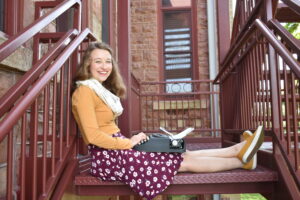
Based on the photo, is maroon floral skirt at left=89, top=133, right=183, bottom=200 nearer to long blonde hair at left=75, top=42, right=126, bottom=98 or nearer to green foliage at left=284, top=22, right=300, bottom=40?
long blonde hair at left=75, top=42, right=126, bottom=98

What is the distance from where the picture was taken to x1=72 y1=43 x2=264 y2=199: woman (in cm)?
196

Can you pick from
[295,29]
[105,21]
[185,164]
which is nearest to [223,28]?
[105,21]

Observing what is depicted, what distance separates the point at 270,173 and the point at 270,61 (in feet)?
2.28

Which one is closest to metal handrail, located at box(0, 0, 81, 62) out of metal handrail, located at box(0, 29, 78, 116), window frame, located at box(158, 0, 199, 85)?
metal handrail, located at box(0, 29, 78, 116)

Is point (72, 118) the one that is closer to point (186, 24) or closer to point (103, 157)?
point (103, 157)

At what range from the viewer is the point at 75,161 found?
81.8 inches

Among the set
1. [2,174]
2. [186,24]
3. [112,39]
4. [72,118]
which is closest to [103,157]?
[72,118]

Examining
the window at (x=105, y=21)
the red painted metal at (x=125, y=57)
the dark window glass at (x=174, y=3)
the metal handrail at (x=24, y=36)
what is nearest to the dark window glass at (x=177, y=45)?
the dark window glass at (x=174, y=3)

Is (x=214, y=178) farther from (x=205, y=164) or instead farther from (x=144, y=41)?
(x=144, y=41)

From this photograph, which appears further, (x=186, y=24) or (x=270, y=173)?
(x=186, y=24)

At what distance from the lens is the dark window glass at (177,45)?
725 centimetres

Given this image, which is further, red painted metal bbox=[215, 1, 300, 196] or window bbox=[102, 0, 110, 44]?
window bbox=[102, 0, 110, 44]

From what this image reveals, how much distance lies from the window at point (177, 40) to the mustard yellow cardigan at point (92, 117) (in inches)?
204

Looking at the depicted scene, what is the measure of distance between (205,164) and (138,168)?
0.46 m
